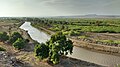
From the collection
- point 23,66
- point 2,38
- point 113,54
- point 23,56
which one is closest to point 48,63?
point 23,66

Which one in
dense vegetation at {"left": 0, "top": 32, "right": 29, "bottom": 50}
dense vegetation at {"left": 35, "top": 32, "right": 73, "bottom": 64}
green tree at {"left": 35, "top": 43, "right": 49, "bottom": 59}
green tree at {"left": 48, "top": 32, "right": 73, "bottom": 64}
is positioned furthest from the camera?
dense vegetation at {"left": 0, "top": 32, "right": 29, "bottom": 50}

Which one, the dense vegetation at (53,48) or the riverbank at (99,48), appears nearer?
the dense vegetation at (53,48)

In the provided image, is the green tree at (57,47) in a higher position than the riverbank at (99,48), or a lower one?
higher

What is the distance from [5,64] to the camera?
3247 centimetres

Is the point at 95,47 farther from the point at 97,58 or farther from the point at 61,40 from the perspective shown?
the point at 61,40

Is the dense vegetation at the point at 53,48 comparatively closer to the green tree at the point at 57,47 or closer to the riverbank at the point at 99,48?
the green tree at the point at 57,47

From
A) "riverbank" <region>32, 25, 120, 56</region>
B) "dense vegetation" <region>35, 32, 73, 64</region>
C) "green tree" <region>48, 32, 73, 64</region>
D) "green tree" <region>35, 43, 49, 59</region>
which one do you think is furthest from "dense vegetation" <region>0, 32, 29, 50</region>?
"riverbank" <region>32, 25, 120, 56</region>

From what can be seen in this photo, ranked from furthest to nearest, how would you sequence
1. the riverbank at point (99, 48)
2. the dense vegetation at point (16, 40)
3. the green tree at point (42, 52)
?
the riverbank at point (99, 48), the dense vegetation at point (16, 40), the green tree at point (42, 52)

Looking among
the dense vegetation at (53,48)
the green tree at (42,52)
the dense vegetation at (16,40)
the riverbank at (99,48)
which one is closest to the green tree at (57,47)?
the dense vegetation at (53,48)

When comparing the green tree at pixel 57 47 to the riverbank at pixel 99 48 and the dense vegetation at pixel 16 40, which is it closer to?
the dense vegetation at pixel 16 40

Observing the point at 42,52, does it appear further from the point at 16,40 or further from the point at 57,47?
the point at 16,40

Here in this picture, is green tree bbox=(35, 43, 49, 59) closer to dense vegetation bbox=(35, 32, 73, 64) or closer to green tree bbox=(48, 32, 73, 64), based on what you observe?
dense vegetation bbox=(35, 32, 73, 64)

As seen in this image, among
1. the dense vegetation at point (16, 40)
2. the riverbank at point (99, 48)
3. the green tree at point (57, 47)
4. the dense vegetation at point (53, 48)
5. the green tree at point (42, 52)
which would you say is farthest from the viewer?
the riverbank at point (99, 48)

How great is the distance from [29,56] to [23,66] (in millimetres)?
7277
